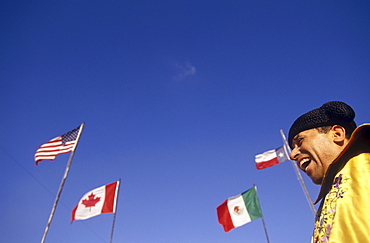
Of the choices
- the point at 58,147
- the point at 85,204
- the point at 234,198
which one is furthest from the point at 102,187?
the point at 234,198

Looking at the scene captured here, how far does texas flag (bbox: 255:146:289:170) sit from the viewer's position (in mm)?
13934

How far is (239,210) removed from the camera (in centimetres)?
1559

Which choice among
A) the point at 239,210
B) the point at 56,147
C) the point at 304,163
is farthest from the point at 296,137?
the point at 239,210

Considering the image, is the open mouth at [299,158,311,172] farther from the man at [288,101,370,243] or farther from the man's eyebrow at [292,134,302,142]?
the man's eyebrow at [292,134,302,142]

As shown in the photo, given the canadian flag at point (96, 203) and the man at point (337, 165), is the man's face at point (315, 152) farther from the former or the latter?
the canadian flag at point (96, 203)

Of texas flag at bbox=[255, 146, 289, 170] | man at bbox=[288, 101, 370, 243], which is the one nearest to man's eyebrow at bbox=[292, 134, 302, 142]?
man at bbox=[288, 101, 370, 243]

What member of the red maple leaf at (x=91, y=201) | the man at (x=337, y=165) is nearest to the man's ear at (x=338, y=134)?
the man at (x=337, y=165)

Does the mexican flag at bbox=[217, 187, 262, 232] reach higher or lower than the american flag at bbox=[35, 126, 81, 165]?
lower

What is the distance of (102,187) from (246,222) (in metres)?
8.96

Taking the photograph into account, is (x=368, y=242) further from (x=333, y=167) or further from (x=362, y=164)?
(x=333, y=167)

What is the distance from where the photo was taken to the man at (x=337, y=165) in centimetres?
111

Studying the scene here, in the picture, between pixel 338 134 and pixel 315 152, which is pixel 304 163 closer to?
pixel 315 152

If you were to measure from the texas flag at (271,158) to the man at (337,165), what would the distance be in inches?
505

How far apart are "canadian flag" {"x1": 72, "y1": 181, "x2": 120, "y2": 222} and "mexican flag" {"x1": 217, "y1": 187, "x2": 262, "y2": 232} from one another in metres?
7.25
